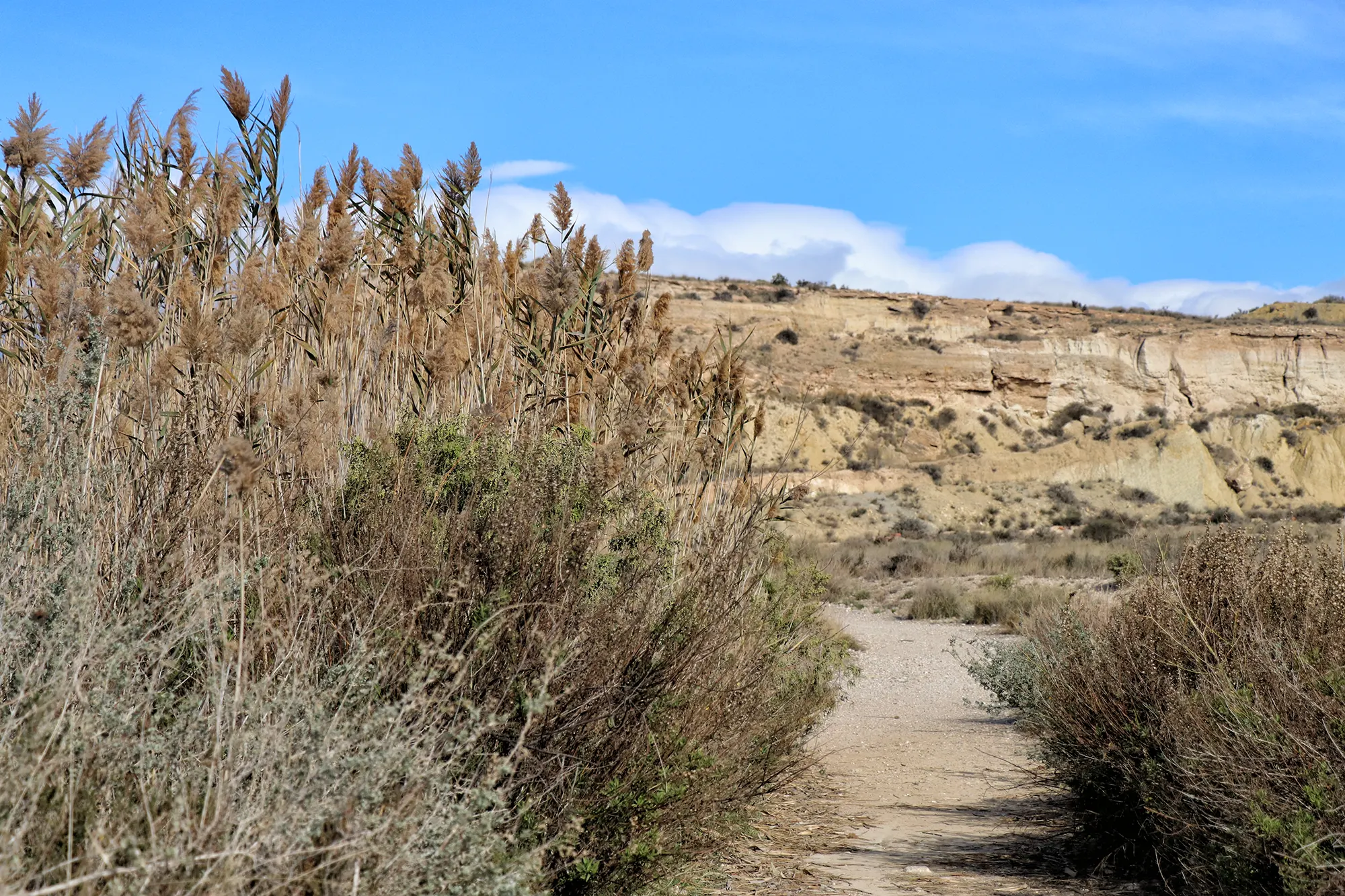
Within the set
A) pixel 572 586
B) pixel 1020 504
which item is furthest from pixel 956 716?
pixel 1020 504

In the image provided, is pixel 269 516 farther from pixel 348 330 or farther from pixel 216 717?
pixel 216 717

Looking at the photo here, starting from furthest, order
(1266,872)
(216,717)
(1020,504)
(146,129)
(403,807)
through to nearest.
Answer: (1020,504)
(146,129)
(1266,872)
(403,807)
(216,717)

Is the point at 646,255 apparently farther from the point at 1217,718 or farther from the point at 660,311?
the point at 1217,718

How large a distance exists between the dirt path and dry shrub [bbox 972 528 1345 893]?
44 cm

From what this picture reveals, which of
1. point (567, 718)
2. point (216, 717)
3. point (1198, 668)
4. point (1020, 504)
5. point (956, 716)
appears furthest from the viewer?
point (1020, 504)

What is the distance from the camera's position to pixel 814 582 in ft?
27.5

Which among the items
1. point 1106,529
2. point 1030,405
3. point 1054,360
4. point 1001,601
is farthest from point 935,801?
point 1054,360

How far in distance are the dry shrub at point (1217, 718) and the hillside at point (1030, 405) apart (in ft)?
102

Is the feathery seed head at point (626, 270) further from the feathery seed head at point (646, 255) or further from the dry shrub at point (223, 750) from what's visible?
the dry shrub at point (223, 750)

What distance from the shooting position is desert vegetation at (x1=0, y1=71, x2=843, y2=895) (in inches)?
94.2

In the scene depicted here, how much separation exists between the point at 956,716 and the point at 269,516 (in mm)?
8550

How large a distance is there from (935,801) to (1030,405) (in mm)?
48684

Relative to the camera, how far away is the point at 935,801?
22.5 ft

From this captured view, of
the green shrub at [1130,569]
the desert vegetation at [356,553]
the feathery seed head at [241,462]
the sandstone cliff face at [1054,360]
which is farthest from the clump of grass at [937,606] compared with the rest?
the sandstone cliff face at [1054,360]
